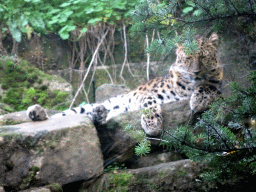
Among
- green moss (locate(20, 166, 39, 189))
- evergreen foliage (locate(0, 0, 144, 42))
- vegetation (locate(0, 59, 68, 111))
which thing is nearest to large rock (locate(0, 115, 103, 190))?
green moss (locate(20, 166, 39, 189))

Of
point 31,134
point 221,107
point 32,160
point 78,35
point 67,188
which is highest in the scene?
point 78,35

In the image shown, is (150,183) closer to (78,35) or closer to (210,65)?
(210,65)

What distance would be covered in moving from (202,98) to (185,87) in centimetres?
71

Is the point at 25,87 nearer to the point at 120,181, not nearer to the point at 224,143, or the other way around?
the point at 120,181

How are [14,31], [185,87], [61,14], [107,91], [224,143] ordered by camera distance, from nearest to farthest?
[224,143]
[185,87]
[14,31]
[107,91]
[61,14]

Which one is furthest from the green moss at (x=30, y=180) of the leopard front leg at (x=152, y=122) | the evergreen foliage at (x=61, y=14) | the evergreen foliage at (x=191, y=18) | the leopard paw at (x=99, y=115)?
the evergreen foliage at (x=61, y=14)

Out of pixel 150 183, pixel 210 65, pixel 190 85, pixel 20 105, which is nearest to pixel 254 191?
pixel 150 183

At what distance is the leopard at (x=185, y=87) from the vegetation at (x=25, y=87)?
177 cm

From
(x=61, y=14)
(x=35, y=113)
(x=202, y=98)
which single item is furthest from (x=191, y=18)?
(x=61, y=14)

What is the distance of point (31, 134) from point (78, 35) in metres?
5.32

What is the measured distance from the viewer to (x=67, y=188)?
3090 millimetres

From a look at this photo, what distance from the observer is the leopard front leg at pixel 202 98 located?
3937 millimetres

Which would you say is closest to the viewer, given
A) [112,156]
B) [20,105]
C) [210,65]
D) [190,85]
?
[112,156]

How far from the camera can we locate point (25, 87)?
22.6 feet
